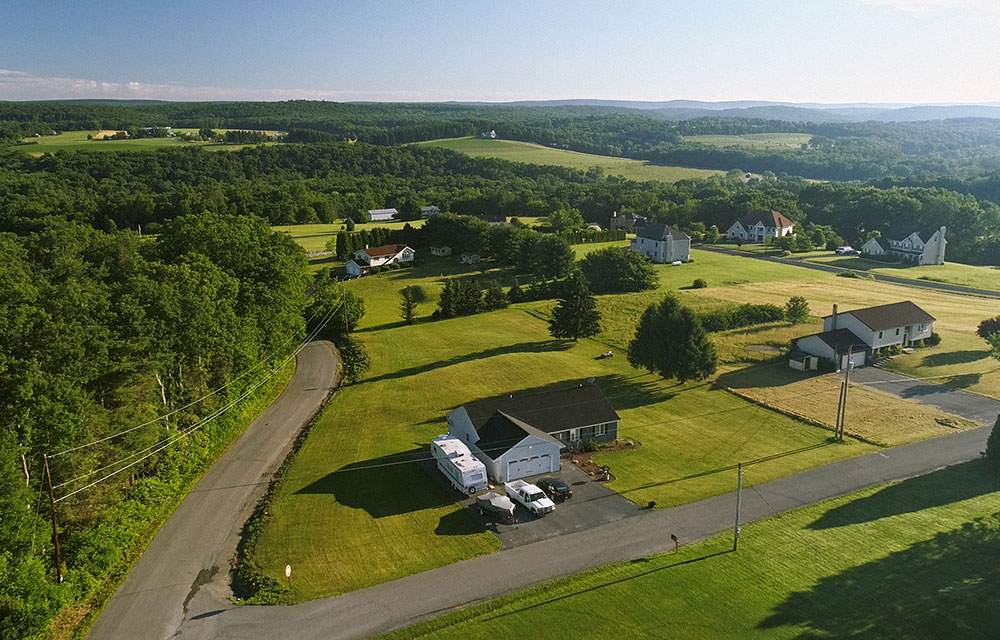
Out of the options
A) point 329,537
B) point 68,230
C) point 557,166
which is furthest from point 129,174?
point 329,537

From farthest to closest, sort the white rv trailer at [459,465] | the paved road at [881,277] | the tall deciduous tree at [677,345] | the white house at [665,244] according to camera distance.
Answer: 1. the white house at [665,244]
2. the paved road at [881,277]
3. the tall deciduous tree at [677,345]
4. the white rv trailer at [459,465]

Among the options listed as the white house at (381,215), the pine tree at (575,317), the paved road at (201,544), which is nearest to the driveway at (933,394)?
the pine tree at (575,317)

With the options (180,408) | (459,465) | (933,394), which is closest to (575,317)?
(933,394)

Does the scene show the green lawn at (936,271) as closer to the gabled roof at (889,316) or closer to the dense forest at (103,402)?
the gabled roof at (889,316)

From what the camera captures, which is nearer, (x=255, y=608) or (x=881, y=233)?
(x=255, y=608)

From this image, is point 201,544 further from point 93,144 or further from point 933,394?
point 93,144

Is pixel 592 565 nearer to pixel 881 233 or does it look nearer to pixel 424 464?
pixel 424 464

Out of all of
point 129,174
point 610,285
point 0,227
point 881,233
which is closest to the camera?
point 610,285
